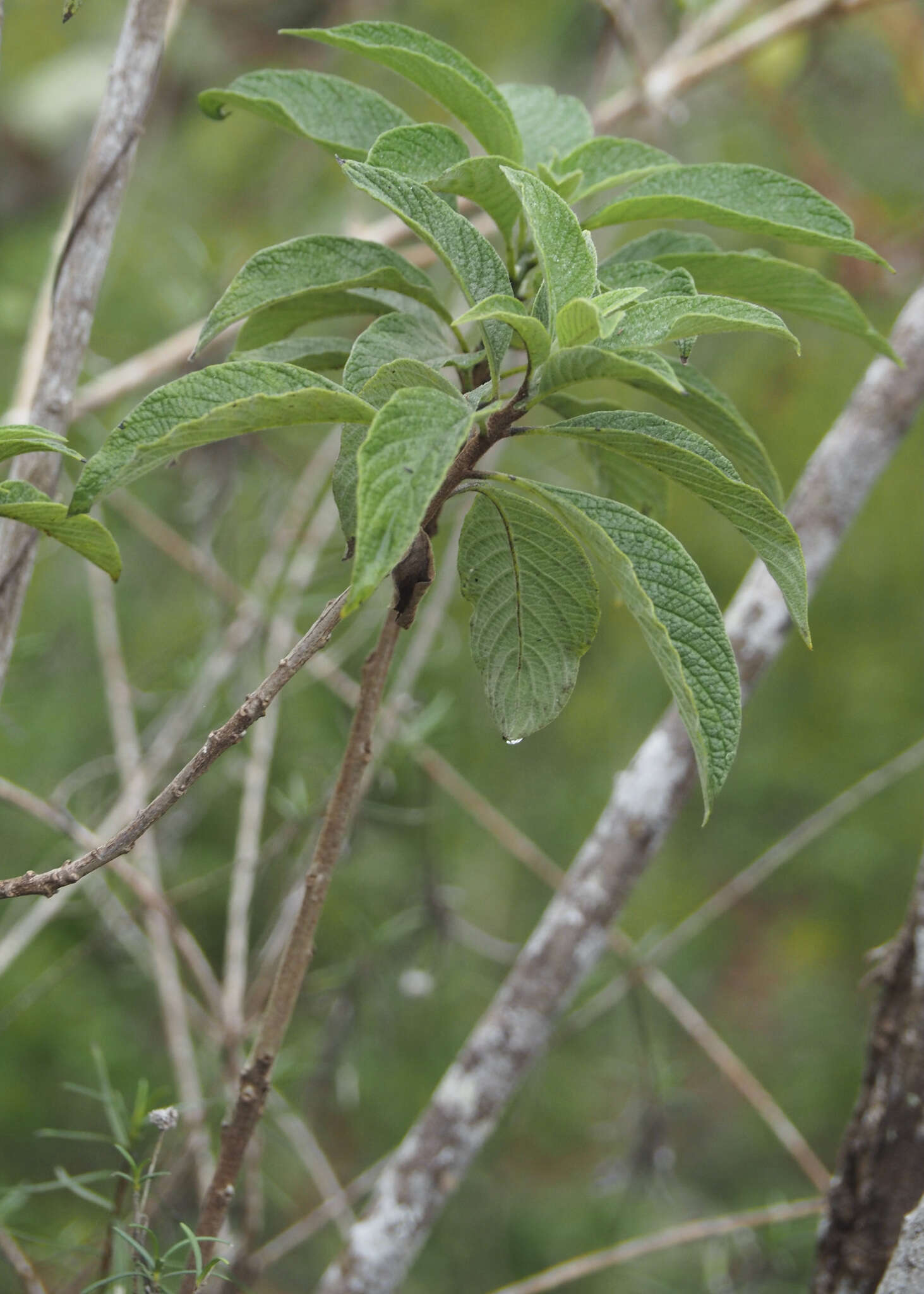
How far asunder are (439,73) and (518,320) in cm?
18

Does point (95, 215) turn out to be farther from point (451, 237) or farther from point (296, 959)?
point (296, 959)

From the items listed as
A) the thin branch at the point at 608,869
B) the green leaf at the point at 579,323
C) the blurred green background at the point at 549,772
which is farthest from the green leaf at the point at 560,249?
the blurred green background at the point at 549,772

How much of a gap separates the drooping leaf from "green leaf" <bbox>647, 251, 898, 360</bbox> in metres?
0.11

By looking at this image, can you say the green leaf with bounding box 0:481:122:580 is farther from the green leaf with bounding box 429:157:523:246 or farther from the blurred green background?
the blurred green background

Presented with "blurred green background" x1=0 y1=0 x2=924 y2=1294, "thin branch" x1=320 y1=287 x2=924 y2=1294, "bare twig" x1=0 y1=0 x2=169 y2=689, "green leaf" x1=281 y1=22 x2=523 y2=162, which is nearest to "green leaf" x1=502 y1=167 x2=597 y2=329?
"green leaf" x1=281 y1=22 x2=523 y2=162

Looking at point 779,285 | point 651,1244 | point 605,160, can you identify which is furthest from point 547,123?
point 651,1244

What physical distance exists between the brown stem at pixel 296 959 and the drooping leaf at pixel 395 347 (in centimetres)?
12

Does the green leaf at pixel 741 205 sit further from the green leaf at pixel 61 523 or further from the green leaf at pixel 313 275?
the green leaf at pixel 61 523

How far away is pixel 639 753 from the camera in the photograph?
32.2 inches

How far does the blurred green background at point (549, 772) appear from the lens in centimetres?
154

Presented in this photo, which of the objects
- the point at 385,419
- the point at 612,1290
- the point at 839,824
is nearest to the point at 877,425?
the point at 385,419

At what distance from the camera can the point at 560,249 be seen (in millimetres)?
380

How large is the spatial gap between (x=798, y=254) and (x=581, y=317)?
1.41 m

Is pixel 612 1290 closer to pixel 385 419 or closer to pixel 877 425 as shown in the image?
pixel 877 425
